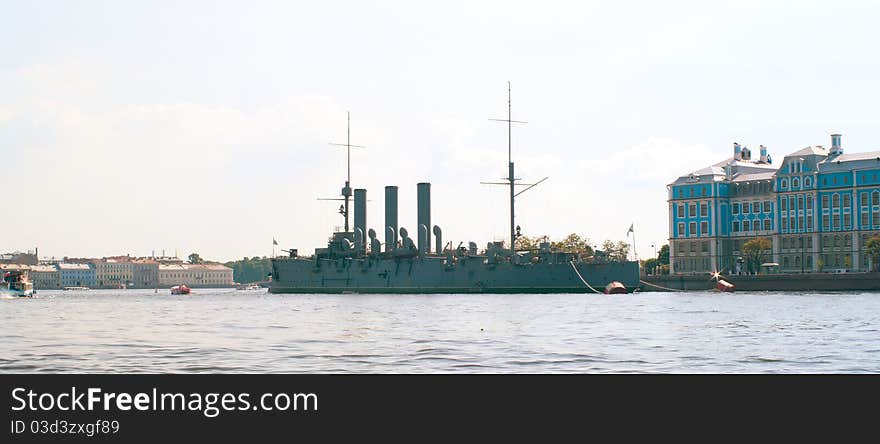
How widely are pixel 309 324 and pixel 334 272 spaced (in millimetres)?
79526

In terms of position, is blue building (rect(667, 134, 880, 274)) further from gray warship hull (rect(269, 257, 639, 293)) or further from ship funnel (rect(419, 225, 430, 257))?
ship funnel (rect(419, 225, 430, 257))

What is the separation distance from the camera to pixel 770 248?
134 meters

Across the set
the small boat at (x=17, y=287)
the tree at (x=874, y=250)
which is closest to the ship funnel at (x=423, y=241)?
the small boat at (x=17, y=287)

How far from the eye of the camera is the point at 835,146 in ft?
436

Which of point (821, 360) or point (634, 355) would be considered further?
point (634, 355)

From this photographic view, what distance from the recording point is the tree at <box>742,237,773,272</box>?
130 metres

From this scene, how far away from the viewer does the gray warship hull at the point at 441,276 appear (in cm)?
11025

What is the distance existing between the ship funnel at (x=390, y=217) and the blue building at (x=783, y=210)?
120 ft

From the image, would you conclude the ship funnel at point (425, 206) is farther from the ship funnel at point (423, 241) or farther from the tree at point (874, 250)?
the tree at point (874, 250)

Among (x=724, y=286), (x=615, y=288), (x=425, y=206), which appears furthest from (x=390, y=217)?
(x=724, y=286)

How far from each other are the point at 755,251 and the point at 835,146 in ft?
51.2

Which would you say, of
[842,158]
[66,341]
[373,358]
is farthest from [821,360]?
[842,158]
